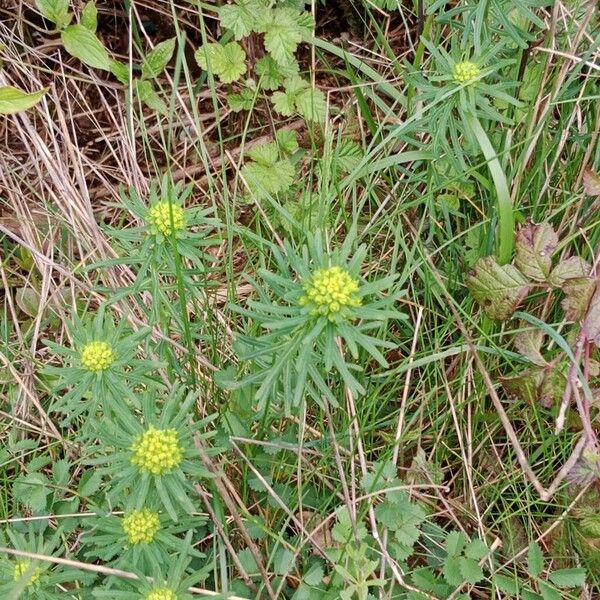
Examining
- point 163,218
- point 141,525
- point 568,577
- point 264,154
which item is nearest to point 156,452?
point 141,525

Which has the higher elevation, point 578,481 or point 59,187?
point 59,187

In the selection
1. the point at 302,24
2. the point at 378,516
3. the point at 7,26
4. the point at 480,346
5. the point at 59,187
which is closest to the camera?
the point at 378,516

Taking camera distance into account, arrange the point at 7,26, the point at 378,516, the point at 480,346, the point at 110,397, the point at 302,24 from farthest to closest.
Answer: the point at 7,26, the point at 302,24, the point at 480,346, the point at 378,516, the point at 110,397

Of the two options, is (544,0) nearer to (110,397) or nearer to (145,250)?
(145,250)

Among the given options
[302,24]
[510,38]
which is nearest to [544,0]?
[510,38]

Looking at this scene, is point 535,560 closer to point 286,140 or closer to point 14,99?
point 286,140

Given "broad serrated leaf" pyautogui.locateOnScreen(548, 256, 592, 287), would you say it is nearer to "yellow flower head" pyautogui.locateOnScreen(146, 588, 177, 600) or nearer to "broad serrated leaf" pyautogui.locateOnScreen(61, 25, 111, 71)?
"yellow flower head" pyautogui.locateOnScreen(146, 588, 177, 600)
